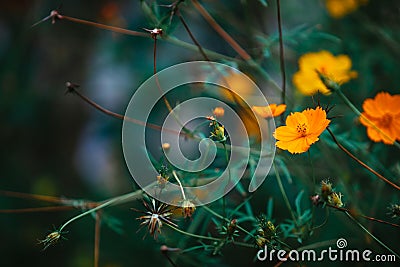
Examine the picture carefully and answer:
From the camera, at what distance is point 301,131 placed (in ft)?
1.60

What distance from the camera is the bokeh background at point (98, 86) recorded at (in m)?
0.84

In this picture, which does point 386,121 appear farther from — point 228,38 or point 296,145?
point 228,38

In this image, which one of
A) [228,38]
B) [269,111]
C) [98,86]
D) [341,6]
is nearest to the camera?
[269,111]

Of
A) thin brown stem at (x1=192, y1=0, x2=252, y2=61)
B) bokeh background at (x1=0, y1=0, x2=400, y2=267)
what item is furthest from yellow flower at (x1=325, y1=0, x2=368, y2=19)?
thin brown stem at (x1=192, y1=0, x2=252, y2=61)

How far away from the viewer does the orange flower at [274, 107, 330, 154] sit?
47 cm

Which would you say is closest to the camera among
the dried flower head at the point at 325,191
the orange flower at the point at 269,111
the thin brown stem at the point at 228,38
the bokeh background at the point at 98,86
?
the dried flower head at the point at 325,191

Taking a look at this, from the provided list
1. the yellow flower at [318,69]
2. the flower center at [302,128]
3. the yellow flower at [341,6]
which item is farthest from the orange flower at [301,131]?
the yellow flower at [341,6]

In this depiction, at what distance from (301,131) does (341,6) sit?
488 mm

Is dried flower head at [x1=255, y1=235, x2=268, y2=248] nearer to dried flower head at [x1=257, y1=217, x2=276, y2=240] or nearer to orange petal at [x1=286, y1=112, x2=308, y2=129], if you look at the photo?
dried flower head at [x1=257, y1=217, x2=276, y2=240]

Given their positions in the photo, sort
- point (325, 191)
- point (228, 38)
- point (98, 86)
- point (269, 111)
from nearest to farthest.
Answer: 1. point (325, 191)
2. point (269, 111)
3. point (228, 38)
4. point (98, 86)

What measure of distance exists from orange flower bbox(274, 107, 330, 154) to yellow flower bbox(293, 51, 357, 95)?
0.27 metres

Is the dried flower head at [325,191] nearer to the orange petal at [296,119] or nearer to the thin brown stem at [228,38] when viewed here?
the orange petal at [296,119]

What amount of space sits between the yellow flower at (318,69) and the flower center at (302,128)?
0.27 meters

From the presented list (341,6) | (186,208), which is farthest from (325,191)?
(341,6)
